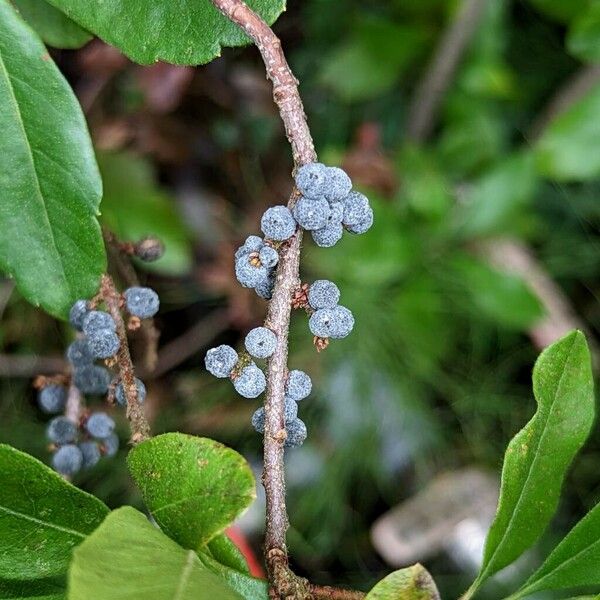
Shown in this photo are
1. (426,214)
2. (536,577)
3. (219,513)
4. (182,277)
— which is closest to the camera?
(219,513)

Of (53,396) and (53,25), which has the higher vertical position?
(53,25)

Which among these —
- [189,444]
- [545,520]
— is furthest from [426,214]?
Answer: [189,444]

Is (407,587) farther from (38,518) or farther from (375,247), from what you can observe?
(375,247)

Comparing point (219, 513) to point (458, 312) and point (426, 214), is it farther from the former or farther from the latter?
point (458, 312)

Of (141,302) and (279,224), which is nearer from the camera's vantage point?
(279,224)

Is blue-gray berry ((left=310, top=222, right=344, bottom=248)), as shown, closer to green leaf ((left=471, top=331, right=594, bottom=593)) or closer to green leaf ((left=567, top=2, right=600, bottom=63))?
green leaf ((left=471, top=331, right=594, bottom=593))

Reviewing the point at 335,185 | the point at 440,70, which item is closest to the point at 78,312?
the point at 335,185
